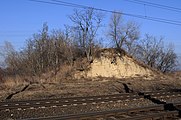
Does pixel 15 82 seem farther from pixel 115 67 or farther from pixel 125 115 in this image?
pixel 125 115

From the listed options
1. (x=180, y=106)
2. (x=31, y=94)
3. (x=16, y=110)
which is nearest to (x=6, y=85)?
(x=31, y=94)

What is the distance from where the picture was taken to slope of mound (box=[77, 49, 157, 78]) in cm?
4241

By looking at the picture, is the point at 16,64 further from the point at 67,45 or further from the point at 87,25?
the point at 87,25

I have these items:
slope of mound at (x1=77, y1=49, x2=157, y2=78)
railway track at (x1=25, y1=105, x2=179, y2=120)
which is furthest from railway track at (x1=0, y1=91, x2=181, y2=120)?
slope of mound at (x1=77, y1=49, x2=157, y2=78)

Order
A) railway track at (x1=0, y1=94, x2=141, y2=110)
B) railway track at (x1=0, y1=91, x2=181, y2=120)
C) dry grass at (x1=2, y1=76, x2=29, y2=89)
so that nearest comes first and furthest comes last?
railway track at (x1=0, y1=91, x2=181, y2=120)
railway track at (x1=0, y1=94, x2=141, y2=110)
dry grass at (x1=2, y1=76, x2=29, y2=89)

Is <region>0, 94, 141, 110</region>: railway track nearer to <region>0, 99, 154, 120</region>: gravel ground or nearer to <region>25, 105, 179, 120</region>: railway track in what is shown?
<region>0, 99, 154, 120</region>: gravel ground

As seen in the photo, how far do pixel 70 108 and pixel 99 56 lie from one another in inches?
1094

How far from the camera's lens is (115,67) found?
143ft

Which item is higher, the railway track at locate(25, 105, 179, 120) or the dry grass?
the dry grass

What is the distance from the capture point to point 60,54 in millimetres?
45781

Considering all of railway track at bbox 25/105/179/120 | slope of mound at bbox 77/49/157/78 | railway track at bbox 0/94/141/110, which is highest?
slope of mound at bbox 77/49/157/78

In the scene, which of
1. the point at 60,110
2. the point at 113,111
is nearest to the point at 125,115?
the point at 113,111

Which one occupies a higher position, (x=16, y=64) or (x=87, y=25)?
(x=87, y=25)

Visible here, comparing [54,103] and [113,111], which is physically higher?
[54,103]
